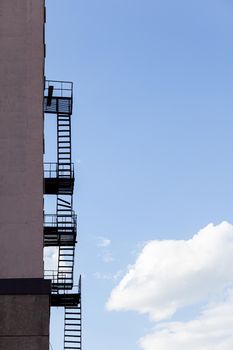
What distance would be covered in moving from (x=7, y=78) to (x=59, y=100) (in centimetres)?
781

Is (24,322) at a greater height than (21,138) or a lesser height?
lesser

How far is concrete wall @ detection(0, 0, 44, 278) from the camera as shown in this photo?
2714 cm

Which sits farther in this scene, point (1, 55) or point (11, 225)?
point (1, 55)

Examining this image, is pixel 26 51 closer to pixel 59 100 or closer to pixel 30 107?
pixel 30 107

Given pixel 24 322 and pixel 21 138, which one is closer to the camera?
pixel 24 322

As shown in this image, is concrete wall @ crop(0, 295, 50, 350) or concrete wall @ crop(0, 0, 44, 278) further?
concrete wall @ crop(0, 0, 44, 278)

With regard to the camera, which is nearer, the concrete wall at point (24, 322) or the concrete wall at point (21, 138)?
the concrete wall at point (24, 322)

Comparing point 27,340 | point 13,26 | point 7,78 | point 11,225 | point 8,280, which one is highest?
point 13,26

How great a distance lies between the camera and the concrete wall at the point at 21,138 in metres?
27.1

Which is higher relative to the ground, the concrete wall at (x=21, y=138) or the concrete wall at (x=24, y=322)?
the concrete wall at (x=21, y=138)

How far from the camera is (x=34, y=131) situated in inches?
1129

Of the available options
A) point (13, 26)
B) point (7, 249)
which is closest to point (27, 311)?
point (7, 249)

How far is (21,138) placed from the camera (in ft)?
93.8

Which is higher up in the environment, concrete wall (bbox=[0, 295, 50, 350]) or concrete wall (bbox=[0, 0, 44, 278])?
concrete wall (bbox=[0, 0, 44, 278])
